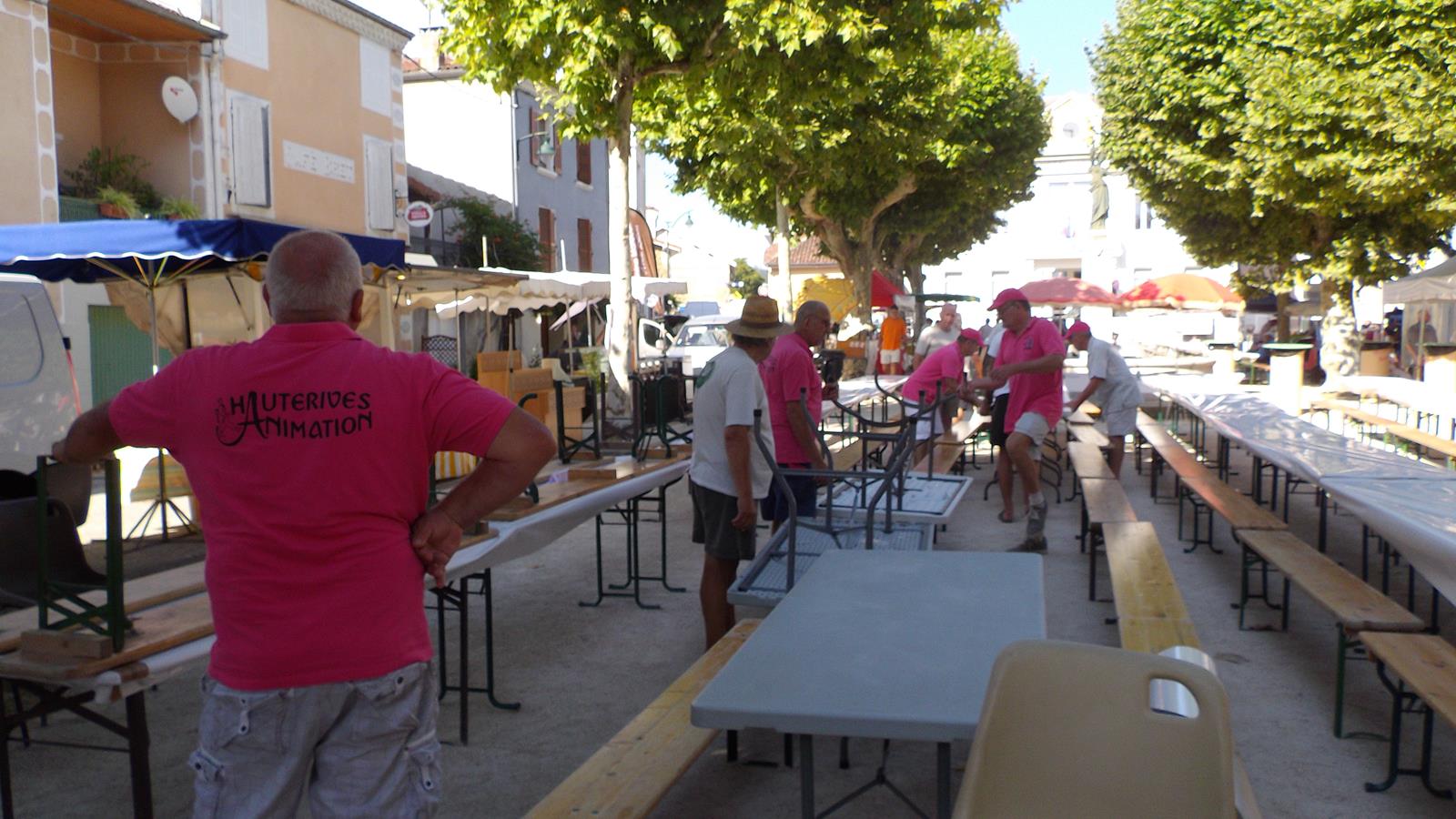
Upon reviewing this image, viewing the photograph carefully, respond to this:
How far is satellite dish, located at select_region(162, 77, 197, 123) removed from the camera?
51.5ft

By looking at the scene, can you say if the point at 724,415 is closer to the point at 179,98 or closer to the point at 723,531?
the point at 723,531

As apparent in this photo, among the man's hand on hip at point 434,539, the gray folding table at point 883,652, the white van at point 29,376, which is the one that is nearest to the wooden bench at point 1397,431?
the gray folding table at point 883,652

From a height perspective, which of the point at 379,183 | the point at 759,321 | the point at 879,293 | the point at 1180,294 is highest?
the point at 379,183

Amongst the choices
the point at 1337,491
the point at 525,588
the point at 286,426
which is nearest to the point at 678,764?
the point at 286,426

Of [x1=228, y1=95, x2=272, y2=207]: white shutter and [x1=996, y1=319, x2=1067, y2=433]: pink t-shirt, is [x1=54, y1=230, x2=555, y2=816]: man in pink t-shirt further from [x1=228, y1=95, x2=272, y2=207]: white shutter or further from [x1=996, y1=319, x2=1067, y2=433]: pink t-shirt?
[x1=228, y1=95, x2=272, y2=207]: white shutter

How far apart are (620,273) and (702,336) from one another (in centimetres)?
962

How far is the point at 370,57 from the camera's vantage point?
2069 centimetres

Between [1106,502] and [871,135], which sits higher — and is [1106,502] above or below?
below

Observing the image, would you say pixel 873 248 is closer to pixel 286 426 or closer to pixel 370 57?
pixel 370 57

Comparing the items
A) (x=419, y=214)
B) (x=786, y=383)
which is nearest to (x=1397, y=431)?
(x=786, y=383)

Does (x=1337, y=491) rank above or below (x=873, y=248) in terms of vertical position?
below

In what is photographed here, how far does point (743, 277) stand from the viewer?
8331cm

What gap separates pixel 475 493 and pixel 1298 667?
4.80 meters

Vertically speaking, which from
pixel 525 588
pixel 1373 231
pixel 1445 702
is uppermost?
pixel 1373 231
